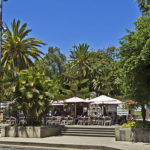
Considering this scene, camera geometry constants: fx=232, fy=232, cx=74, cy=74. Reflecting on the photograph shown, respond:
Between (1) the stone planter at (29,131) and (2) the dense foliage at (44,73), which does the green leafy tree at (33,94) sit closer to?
(2) the dense foliage at (44,73)

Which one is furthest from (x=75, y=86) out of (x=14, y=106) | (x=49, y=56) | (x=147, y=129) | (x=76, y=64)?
(x=147, y=129)

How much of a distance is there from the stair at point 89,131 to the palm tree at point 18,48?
1309 centimetres

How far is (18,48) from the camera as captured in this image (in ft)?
91.2

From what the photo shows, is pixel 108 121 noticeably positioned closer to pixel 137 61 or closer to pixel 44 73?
pixel 44 73

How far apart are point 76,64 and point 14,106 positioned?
100 ft

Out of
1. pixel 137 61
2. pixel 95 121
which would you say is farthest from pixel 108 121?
pixel 137 61

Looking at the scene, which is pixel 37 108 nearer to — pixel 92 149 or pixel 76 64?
pixel 92 149

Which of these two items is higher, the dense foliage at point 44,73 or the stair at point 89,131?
the dense foliage at point 44,73

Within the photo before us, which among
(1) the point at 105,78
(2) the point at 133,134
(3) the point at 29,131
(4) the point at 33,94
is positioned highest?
(1) the point at 105,78

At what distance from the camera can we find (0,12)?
56.4 ft

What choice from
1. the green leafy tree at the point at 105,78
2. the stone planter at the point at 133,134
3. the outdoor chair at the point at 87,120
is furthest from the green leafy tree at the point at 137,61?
the green leafy tree at the point at 105,78

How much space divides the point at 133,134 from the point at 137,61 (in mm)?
4434

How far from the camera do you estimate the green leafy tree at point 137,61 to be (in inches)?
421

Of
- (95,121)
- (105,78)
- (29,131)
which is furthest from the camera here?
(105,78)
